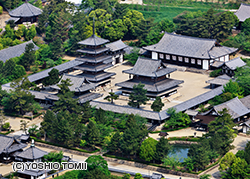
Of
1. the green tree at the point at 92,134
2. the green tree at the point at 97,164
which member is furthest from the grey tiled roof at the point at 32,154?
the green tree at the point at 92,134

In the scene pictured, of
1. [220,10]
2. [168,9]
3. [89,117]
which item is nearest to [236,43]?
[220,10]

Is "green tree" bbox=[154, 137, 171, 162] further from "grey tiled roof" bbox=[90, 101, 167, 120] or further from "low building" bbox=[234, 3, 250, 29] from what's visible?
"low building" bbox=[234, 3, 250, 29]

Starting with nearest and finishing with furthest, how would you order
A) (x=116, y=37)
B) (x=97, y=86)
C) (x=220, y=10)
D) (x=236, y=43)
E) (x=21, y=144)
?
1. (x=21, y=144)
2. (x=97, y=86)
3. (x=236, y=43)
4. (x=116, y=37)
5. (x=220, y=10)

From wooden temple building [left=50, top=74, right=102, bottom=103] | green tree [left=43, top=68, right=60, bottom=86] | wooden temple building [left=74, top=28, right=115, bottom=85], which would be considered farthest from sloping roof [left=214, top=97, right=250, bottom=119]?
green tree [left=43, top=68, right=60, bottom=86]

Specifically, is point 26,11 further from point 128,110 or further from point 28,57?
point 128,110

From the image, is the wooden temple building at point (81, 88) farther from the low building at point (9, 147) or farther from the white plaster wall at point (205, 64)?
the white plaster wall at point (205, 64)

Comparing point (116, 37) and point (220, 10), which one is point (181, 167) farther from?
point (220, 10)
